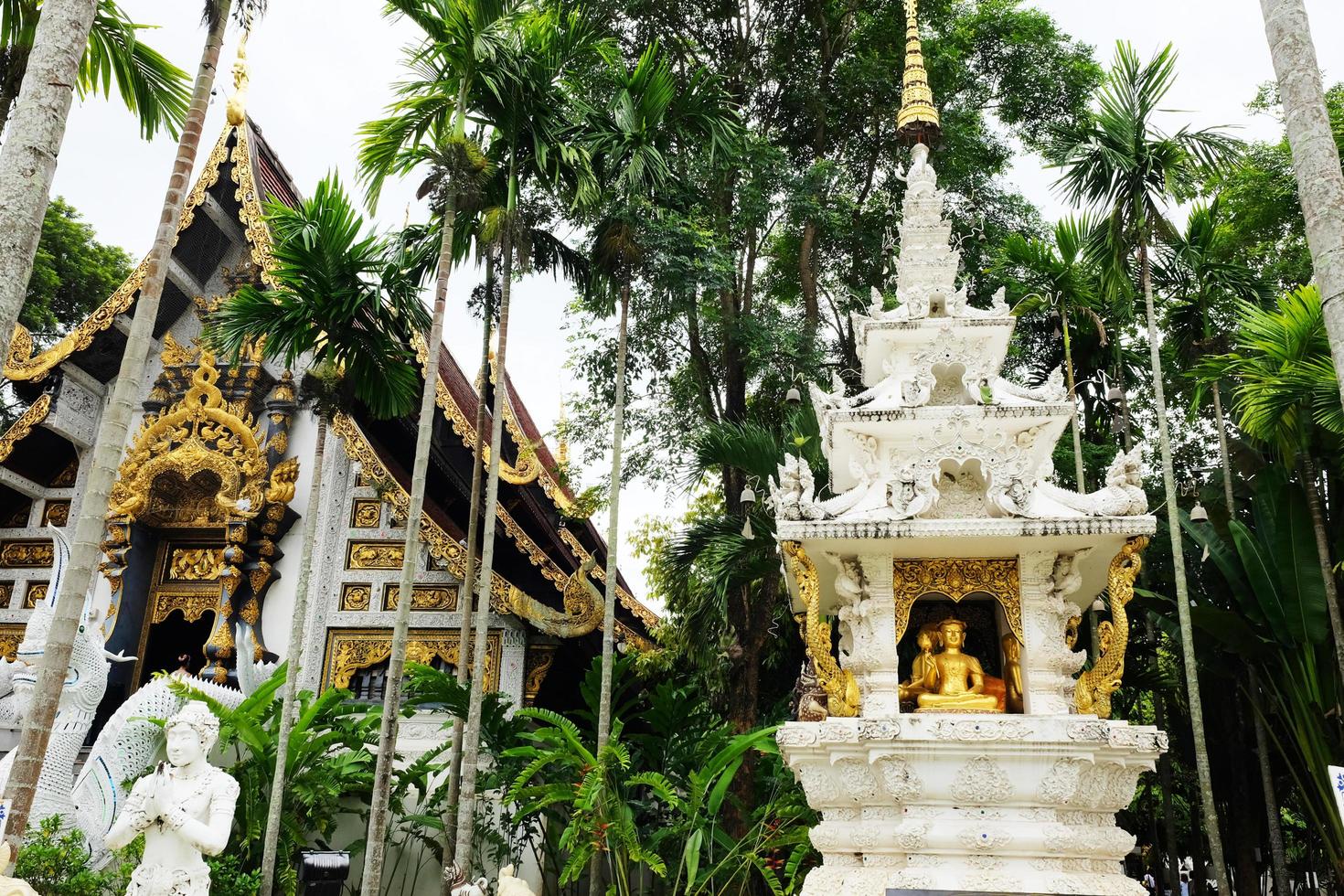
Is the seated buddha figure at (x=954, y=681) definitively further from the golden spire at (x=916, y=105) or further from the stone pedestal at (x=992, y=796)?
the golden spire at (x=916, y=105)

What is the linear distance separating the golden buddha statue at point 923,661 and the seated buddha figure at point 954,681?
26mm

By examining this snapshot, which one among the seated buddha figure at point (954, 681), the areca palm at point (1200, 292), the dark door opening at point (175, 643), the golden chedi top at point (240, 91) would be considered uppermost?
the golden chedi top at point (240, 91)

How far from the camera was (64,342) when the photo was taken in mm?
11461

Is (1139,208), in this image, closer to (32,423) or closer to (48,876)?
(48,876)

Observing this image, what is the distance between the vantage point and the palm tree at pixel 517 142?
27.5ft

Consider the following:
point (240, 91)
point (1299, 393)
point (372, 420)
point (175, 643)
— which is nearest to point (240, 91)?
point (240, 91)

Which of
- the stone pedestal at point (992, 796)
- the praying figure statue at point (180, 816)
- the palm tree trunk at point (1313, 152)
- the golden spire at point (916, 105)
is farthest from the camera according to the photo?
the golden spire at point (916, 105)

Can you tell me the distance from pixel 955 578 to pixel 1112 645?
3.11 feet

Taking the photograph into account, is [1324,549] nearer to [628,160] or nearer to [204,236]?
[628,160]

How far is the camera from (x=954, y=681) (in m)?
6.28

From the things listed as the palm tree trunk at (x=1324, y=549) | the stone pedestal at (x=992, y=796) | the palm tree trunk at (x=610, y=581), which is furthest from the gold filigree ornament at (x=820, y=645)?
the palm tree trunk at (x=1324, y=549)

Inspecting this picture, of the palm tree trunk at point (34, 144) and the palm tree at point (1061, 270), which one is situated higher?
the palm tree at point (1061, 270)

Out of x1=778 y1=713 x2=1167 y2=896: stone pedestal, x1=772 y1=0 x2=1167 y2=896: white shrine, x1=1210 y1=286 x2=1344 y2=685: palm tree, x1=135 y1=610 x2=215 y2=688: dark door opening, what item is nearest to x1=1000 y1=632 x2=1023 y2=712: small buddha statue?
x1=772 y1=0 x2=1167 y2=896: white shrine

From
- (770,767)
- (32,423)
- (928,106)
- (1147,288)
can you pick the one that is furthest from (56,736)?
(1147,288)
